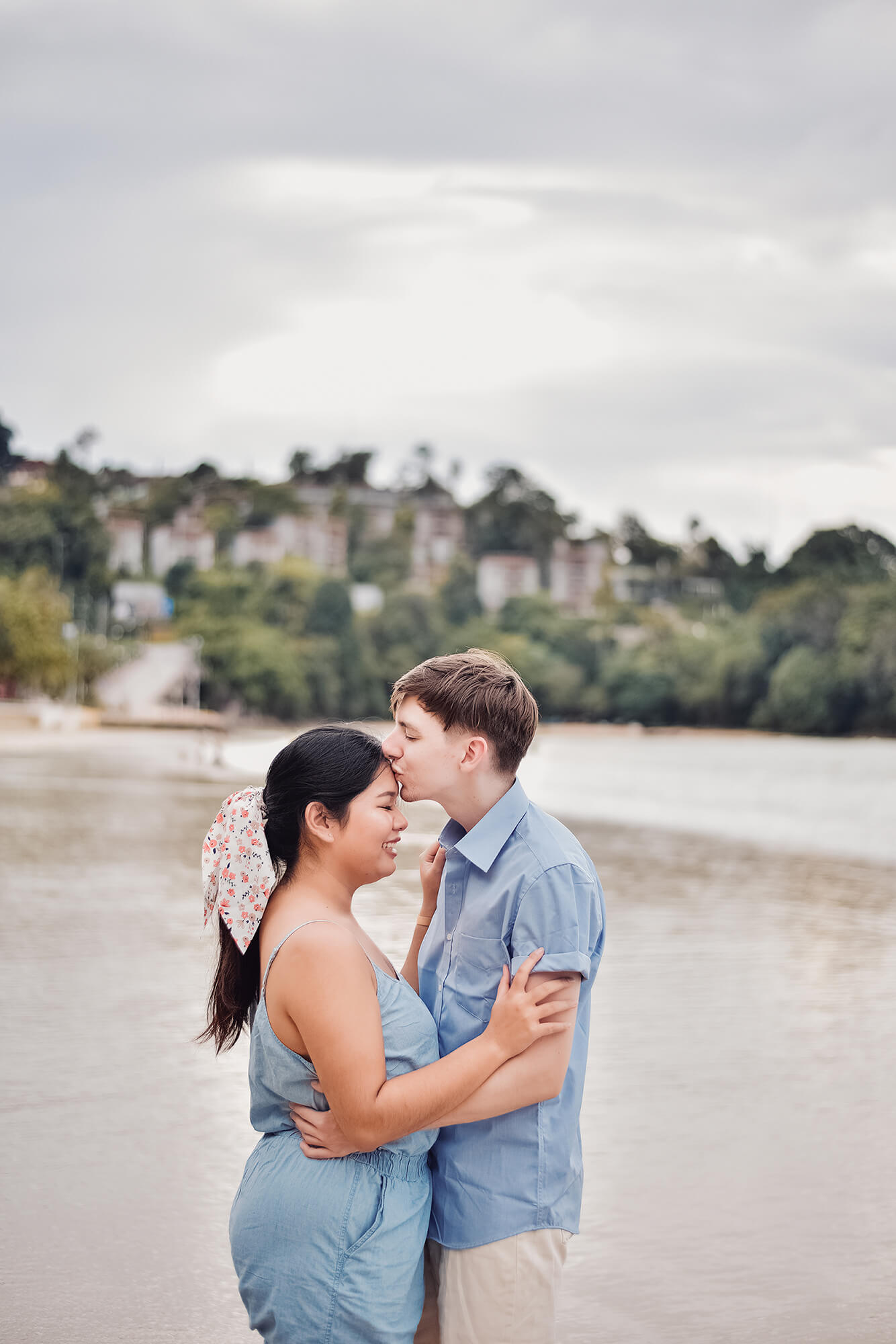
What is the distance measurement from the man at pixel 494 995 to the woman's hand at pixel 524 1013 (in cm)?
2

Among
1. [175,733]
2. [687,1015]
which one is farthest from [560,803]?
[175,733]

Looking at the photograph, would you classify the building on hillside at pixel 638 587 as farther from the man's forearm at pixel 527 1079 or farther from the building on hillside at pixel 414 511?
the man's forearm at pixel 527 1079

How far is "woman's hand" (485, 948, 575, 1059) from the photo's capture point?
1998 millimetres

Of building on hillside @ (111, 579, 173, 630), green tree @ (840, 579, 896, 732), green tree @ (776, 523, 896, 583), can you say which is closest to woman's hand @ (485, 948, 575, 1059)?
green tree @ (840, 579, 896, 732)

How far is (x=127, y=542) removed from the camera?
118 m

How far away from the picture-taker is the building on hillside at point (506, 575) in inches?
4990

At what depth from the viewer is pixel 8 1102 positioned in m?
5.23

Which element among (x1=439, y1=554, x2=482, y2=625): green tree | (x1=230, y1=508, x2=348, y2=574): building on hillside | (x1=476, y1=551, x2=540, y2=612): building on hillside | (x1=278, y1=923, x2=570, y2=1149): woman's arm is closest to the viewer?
(x1=278, y1=923, x2=570, y2=1149): woman's arm

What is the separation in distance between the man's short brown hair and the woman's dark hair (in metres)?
0.11

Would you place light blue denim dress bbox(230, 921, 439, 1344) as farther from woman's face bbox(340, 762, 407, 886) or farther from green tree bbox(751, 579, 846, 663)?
green tree bbox(751, 579, 846, 663)

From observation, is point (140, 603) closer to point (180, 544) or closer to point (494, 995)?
point (180, 544)

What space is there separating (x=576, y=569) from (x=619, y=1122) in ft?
423

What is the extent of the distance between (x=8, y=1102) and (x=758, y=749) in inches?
2896

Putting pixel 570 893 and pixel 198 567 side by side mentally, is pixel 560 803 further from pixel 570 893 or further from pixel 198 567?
pixel 198 567
